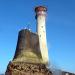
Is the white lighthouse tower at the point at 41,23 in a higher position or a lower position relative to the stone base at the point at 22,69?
higher

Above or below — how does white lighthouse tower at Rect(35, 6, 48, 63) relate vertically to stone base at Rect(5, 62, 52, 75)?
above

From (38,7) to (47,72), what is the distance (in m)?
25.1

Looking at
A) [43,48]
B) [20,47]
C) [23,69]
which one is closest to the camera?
[23,69]

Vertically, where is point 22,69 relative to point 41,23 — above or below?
below

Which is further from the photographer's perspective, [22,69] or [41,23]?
[41,23]

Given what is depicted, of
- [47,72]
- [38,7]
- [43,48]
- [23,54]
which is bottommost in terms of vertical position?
[47,72]

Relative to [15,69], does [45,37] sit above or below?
above

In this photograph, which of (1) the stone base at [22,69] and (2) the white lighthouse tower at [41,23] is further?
(2) the white lighthouse tower at [41,23]

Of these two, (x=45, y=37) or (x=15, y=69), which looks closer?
(x=15, y=69)

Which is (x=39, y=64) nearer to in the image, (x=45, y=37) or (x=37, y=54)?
(x=37, y=54)

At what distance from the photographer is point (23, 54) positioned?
108 ft

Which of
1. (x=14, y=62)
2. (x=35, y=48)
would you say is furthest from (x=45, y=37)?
(x=14, y=62)

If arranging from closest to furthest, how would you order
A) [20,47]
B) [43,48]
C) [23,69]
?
[23,69]
[20,47]
[43,48]

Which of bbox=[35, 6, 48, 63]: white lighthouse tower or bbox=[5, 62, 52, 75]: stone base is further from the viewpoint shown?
bbox=[35, 6, 48, 63]: white lighthouse tower
